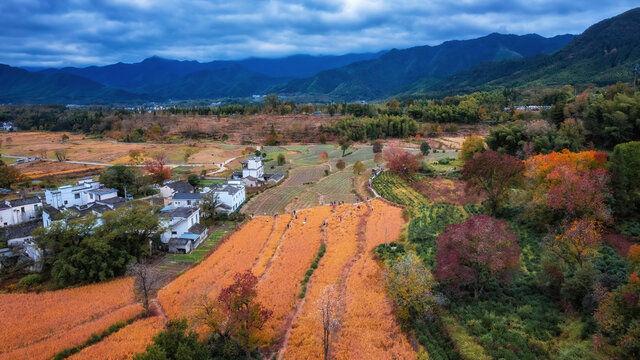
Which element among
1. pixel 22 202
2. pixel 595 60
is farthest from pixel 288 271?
pixel 595 60

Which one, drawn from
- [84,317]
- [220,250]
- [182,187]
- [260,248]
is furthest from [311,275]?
[182,187]

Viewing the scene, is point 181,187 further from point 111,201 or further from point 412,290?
point 412,290

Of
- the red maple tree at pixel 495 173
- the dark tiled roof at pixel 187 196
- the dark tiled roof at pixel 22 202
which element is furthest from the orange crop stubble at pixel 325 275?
the dark tiled roof at pixel 22 202

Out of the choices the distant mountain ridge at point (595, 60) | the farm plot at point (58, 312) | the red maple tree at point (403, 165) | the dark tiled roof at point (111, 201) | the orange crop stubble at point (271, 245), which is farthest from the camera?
the distant mountain ridge at point (595, 60)

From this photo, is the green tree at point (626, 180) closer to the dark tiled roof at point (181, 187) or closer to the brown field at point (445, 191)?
the brown field at point (445, 191)

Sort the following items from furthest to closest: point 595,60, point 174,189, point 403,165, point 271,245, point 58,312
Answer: point 595,60 < point 403,165 < point 174,189 < point 271,245 < point 58,312

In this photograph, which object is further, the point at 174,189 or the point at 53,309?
the point at 174,189
